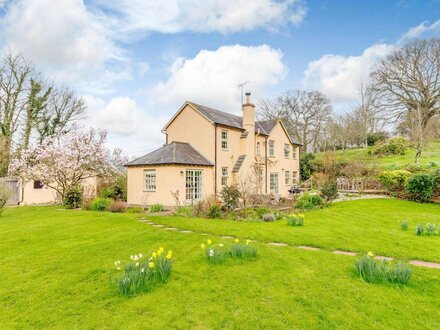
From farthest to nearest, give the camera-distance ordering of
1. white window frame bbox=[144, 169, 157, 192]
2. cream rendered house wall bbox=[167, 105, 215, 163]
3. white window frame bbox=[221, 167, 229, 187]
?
white window frame bbox=[221, 167, 229, 187] < cream rendered house wall bbox=[167, 105, 215, 163] < white window frame bbox=[144, 169, 157, 192]

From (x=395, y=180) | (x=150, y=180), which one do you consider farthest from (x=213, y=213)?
(x=395, y=180)

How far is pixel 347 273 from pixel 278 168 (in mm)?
21781

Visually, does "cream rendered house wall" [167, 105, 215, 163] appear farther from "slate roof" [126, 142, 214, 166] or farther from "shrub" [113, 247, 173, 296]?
"shrub" [113, 247, 173, 296]

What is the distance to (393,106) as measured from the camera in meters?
37.7

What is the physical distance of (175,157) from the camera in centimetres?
1873

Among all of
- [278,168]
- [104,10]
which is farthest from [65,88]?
[278,168]

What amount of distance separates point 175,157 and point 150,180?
2.52 m

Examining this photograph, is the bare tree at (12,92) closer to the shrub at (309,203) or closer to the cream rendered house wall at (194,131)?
the cream rendered house wall at (194,131)

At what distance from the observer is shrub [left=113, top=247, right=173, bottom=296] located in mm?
5160

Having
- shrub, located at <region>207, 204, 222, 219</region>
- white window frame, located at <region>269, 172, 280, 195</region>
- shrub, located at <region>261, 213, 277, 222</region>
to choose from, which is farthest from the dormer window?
shrub, located at <region>261, 213, 277, 222</region>

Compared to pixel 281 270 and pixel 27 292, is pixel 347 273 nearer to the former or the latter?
pixel 281 270

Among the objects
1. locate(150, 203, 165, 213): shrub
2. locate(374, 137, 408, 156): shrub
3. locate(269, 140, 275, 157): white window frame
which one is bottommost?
locate(150, 203, 165, 213): shrub

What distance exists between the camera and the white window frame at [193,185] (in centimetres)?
1922

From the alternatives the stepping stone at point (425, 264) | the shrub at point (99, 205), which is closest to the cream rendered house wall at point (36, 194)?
the shrub at point (99, 205)
